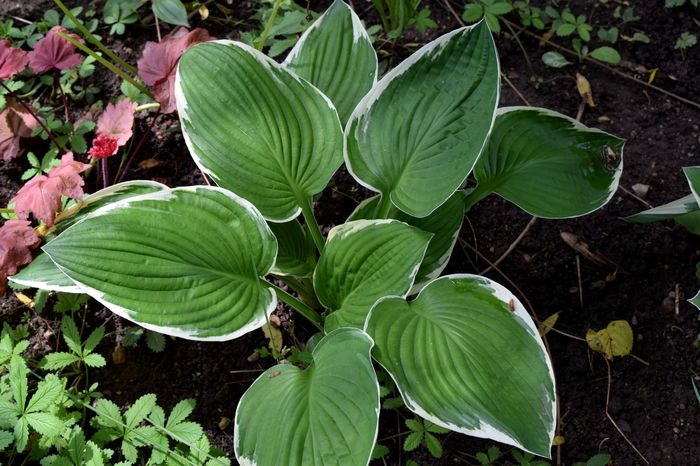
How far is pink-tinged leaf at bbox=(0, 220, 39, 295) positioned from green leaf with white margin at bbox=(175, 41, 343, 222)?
502mm

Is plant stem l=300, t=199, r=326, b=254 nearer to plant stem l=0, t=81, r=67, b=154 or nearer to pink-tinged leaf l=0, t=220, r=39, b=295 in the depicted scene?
pink-tinged leaf l=0, t=220, r=39, b=295

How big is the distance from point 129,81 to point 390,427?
1.14m

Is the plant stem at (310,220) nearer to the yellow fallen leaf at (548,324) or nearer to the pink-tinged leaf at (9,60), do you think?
the yellow fallen leaf at (548,324)

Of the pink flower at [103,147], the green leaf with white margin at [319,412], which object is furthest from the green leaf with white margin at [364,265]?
the pink flower at [103,147]

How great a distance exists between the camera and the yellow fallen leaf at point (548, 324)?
5.11 feet

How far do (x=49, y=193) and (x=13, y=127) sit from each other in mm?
395

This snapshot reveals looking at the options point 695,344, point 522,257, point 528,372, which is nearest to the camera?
point 528,372

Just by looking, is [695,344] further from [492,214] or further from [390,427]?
[390,427]

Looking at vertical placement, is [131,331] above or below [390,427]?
above

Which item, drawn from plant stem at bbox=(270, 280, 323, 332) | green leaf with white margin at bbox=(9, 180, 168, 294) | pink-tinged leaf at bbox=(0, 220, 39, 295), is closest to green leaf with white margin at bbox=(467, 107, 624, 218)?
plant stem at bbox=(270, 280, 323, 332)

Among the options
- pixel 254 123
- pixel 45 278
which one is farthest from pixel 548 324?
pixel 45 278

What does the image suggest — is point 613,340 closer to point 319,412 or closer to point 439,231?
point 439,231

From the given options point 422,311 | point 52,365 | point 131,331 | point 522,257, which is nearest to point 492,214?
point 522,257

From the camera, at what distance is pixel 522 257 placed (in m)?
1.65
